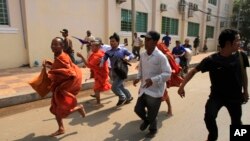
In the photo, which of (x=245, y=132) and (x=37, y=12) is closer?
(x=245, y=132)

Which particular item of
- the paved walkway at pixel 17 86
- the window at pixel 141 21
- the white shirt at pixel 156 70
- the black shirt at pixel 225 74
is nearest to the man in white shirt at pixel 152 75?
the white shirt at pixel 156 70

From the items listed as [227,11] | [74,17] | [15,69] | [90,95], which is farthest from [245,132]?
[227,11]

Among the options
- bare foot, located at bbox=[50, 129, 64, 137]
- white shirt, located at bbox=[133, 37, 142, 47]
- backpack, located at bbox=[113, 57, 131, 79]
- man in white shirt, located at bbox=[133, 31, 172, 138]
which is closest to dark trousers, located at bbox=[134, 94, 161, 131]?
man in white shirt, located at bbox=[133, 31, 172, 138]

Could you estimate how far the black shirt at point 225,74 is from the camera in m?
3.06

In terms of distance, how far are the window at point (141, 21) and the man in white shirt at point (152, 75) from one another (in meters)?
12.6

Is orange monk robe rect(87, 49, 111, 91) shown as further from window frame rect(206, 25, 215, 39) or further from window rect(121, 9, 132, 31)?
window frame rect(206, 25, 215, 39)

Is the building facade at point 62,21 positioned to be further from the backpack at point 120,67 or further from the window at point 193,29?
the backpack at point 120,67

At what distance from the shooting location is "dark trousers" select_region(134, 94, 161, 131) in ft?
12.8

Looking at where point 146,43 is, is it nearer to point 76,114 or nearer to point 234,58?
point 234,58

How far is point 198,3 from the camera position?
24.2 metres

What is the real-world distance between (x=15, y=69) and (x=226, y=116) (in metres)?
7.61

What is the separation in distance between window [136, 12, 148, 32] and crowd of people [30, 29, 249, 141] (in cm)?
1083

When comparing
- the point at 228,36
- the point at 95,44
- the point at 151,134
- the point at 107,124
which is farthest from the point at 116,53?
the point at 228,36

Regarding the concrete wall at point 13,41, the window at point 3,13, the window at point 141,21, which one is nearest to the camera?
the window at point 3,13
